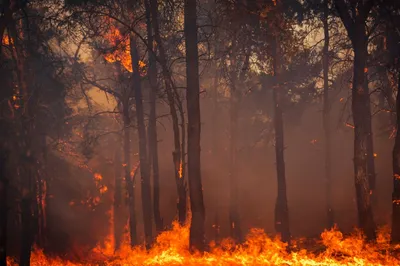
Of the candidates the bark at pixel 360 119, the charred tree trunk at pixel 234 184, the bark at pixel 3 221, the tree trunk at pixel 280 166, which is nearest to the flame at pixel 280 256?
the bark at pixel 360 119

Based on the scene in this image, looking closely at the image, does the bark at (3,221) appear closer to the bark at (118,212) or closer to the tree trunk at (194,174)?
the tree trunk at (194,174)

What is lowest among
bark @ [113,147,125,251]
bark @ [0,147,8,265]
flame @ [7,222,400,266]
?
bark @ [113,147,125,251]

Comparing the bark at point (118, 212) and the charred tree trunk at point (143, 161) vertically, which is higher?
the charred tree trunk at point (143, 161)

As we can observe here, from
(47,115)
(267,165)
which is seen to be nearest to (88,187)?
(47,115)

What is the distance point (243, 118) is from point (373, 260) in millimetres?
29571

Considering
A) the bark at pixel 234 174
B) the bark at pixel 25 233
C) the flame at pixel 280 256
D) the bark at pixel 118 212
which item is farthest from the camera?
the bark at pixel 118 212

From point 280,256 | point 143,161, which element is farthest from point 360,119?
point 143,161

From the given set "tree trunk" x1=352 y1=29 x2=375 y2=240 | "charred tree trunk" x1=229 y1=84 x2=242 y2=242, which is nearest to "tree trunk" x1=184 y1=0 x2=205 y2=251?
"tree trunk" x1=352 y1=29 x2=375 y2=240

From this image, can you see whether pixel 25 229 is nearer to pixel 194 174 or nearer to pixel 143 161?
pixel 143 161

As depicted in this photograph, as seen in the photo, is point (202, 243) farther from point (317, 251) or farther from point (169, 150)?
point (169, 150)

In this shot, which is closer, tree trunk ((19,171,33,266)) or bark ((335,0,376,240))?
bark ((335,0,376,240))

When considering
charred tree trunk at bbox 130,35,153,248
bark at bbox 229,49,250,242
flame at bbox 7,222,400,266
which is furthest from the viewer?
bark at bbox 229,49,250,242

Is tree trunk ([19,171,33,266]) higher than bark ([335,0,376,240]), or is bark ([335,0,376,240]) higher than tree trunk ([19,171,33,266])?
bark ([335,0,376,240])

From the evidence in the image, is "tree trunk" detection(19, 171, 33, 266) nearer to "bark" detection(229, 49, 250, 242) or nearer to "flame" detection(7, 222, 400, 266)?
"flame" detection(7, 222, 400, 266)
